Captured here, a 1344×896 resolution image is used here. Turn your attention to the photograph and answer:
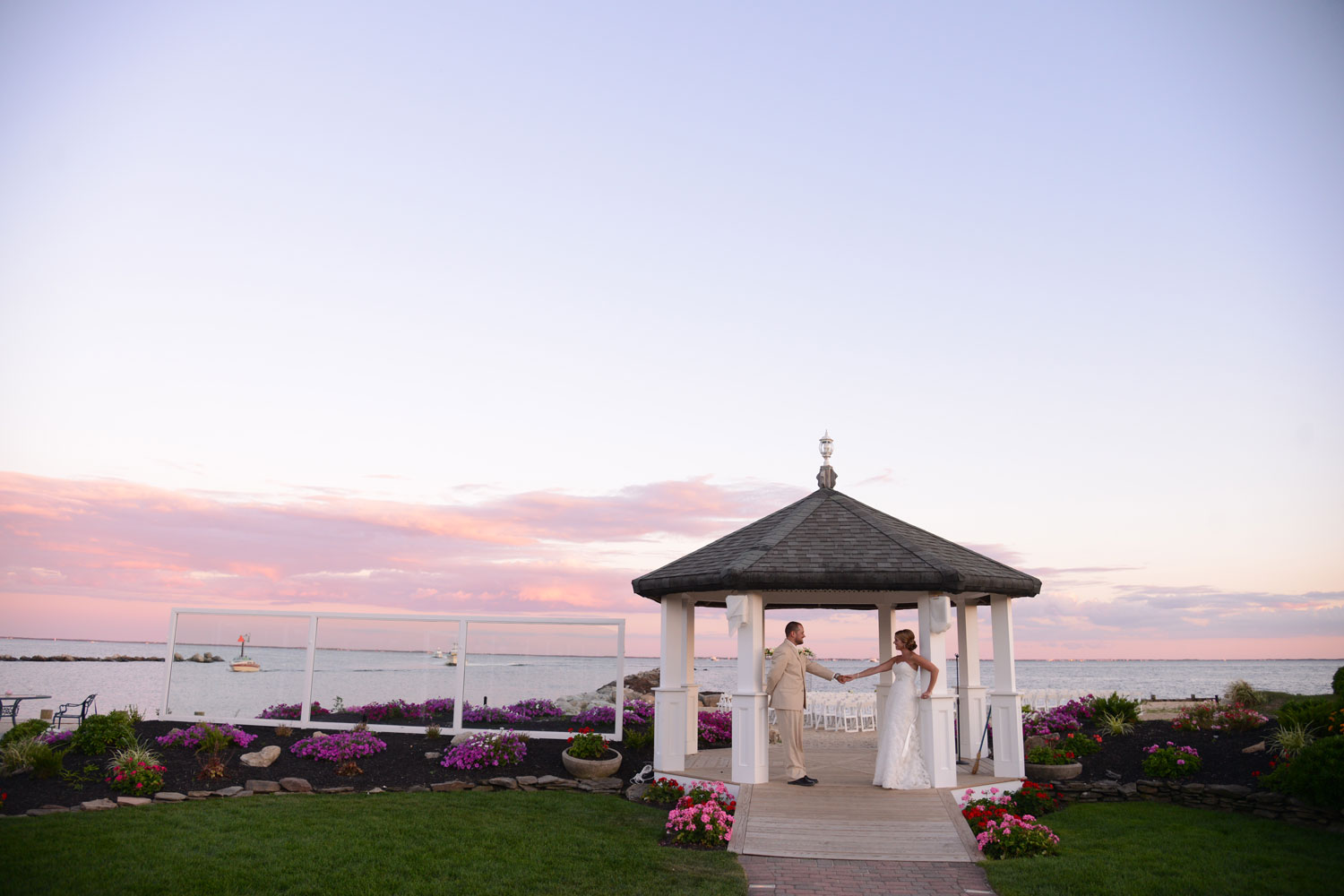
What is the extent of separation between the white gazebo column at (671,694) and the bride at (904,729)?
2.76 m

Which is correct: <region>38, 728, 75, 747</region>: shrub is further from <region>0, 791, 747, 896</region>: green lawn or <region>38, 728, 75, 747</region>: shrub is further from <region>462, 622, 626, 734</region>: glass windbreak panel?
<region>462, 622, 626, 734</region>: glass windbreak panel

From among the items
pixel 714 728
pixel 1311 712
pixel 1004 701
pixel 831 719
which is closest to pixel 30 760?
pixel 714 728

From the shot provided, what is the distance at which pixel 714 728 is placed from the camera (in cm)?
1527

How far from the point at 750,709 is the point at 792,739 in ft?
2.60

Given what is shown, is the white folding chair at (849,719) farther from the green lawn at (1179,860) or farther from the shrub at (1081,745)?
the green lawn at (1179,860)

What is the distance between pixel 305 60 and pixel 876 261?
1047 cm

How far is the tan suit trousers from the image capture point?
10531mm

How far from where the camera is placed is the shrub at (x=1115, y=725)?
14.5 m

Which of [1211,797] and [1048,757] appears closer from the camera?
[1211,797]

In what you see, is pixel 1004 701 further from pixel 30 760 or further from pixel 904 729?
pixel 30 760

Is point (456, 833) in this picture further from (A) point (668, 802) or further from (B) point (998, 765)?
(B) point (998, 765)

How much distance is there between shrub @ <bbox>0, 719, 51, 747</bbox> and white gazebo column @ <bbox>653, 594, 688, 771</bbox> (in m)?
9.23

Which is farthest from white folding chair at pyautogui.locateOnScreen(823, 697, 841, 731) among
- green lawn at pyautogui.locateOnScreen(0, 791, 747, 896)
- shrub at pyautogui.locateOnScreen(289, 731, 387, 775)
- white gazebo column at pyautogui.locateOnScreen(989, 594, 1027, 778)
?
shrub at pyautogui.locateOnScreen(289, 731, 387, 775)

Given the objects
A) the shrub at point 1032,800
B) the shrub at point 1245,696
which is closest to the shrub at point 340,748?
the shrub at point 1032,800
